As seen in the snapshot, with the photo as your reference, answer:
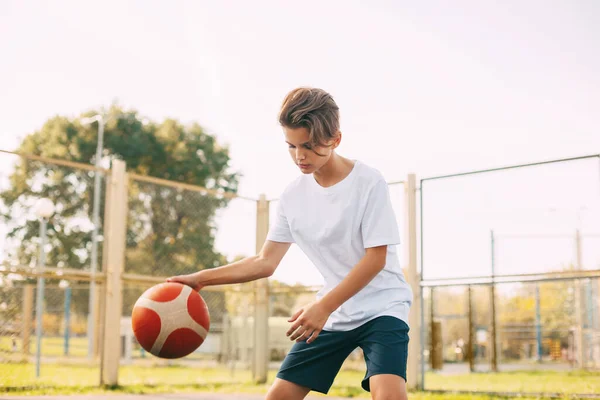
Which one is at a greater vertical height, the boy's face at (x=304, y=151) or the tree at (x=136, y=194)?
the tree at (x=136, y=194)

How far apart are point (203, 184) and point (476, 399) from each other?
25.9 metres

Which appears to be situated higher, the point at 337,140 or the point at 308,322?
the point at 337,140

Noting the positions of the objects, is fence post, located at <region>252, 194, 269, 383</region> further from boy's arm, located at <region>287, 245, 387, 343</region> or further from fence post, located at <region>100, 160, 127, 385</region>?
boy's arm, located at <region>287, 245, 387, 343</region>

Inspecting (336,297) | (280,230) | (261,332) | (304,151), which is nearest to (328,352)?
(336,297)

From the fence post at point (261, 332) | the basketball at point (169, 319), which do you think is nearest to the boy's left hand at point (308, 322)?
the basketball at point (169, 319)

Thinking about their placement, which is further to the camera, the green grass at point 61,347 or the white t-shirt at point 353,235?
the green grass at point 61,347

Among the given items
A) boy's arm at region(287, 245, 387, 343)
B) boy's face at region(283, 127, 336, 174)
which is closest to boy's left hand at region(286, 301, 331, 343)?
boy's arm at region(287, 245, 387, 343)

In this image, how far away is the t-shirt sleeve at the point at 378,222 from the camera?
312 cm

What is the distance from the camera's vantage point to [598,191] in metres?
7.89

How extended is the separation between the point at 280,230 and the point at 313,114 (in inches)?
31.7

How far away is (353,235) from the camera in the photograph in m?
3.24

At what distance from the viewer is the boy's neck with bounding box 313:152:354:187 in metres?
3.31

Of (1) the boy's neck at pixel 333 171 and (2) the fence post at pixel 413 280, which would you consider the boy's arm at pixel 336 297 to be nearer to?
(1) the boy's neck at pixel 333 171

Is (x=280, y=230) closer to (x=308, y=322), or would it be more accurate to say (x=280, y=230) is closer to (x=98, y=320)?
(x=308, y=322)
